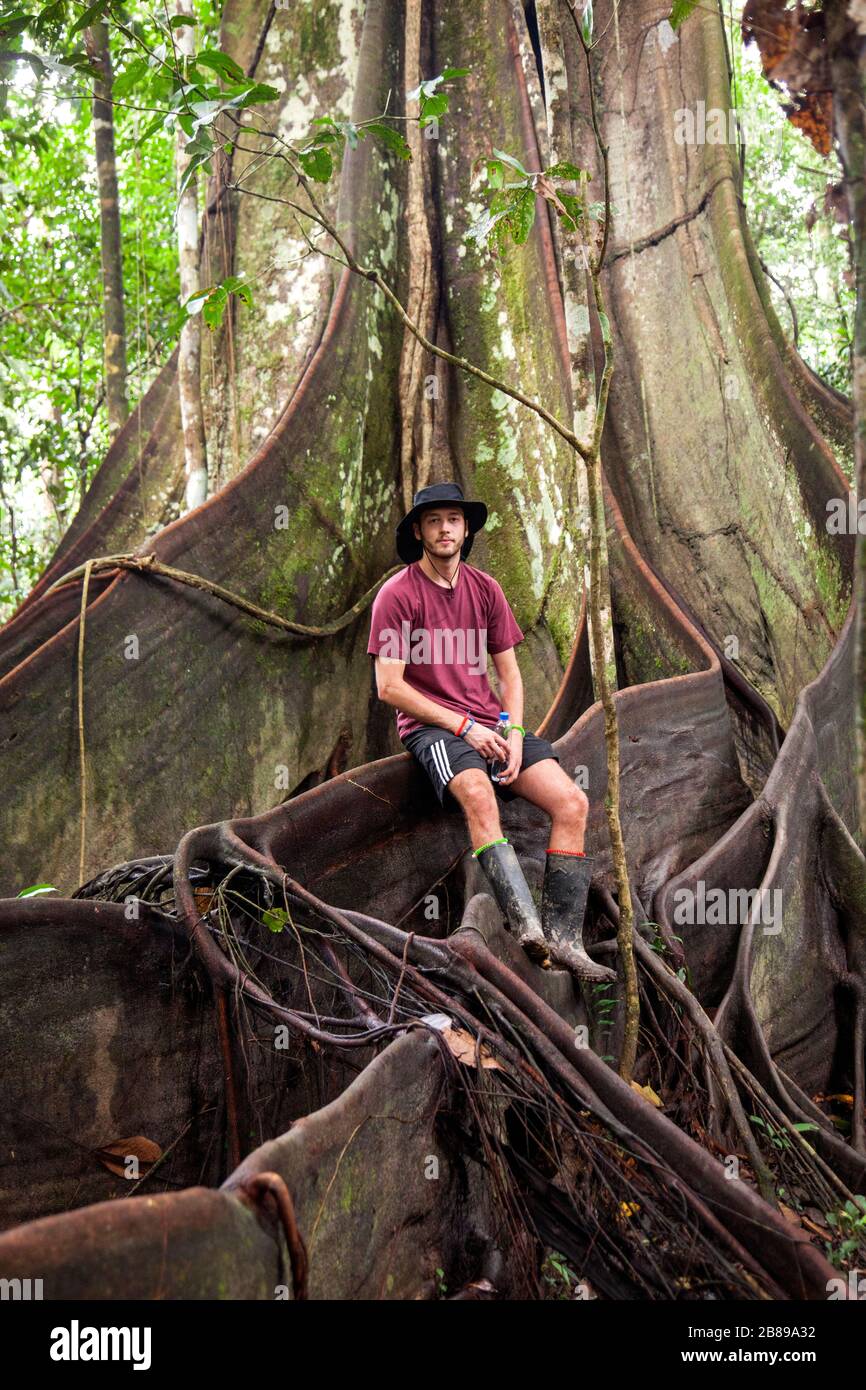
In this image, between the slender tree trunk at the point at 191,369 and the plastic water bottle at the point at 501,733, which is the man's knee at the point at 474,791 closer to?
the plastic water bottle at the point at 501,733

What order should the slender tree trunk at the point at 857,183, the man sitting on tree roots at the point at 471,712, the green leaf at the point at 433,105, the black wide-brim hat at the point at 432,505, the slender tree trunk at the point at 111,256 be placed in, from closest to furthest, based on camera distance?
the slender tree trunk at the point at 857,183 → the green leaf at the point at 433,105 → the man sitting on tree roots at the point at 471,712 → the black wide-brim hat at the point at 432,505 → the slender tree trunk at the point at 111,256

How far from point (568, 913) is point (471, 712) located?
32.1 inches

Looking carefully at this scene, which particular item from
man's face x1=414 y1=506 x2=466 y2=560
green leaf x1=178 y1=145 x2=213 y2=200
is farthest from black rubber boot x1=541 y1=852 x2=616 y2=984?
green leaf x1=178 y1=145 x2=213 y2=200

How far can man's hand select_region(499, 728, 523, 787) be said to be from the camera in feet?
12.2

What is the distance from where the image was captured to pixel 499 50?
600 centimetres

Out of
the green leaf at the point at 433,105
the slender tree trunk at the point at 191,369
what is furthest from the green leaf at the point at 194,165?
the slender tree trunk at the point at 191,369

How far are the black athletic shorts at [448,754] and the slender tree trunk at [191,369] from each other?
2520 millimetres

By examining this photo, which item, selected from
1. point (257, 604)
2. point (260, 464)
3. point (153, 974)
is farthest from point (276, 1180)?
point (260, 464)

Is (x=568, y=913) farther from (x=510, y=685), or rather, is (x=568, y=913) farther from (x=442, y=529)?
(x=442, y=529)

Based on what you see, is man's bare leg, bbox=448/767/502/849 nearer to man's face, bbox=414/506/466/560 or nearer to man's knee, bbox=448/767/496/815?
man's knee, bbox=448/767/496/815

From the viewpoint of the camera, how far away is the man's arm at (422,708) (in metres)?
3.70

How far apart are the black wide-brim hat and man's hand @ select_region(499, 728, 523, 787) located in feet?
2.47

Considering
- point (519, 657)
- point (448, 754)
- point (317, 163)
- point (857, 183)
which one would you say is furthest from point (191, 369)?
point (857, 183)

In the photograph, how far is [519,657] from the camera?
205 inches
